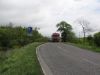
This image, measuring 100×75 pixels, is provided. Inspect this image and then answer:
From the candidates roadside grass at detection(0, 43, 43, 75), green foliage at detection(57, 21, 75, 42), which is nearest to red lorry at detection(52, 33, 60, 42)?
green foliage at detection(57, 21, 75, 42)

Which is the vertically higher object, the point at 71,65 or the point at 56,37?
the point at 56,37

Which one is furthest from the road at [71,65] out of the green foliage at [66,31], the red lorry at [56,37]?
the green foliage at [66,31]

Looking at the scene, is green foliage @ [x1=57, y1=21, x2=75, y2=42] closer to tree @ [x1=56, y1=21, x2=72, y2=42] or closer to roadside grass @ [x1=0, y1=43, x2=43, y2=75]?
tree @ [x1=56, y1=21, x2=72, y2=42]

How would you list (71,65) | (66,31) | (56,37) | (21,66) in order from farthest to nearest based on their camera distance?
(66,31), (56,37), (21,66), (71,65)

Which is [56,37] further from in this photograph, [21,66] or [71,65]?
[71,65]

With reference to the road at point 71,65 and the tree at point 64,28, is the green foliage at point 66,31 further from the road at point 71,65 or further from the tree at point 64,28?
the road at point 71,65

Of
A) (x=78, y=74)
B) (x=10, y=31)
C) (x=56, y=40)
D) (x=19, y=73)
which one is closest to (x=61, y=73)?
(x=78, y=74)

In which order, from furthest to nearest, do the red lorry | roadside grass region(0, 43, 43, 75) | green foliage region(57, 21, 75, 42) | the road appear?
green foliage region(57, 21, 75, 42) → the red lorry → roadside grass region(0, 43, 43, 75) → the road

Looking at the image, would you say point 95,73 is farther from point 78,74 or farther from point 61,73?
point 61,73

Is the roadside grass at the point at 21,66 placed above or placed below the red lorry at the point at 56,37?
below

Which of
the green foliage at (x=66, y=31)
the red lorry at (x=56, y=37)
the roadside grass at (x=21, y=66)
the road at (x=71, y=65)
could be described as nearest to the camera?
the road at (x=71, y=65)

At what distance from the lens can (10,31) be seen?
129 meters

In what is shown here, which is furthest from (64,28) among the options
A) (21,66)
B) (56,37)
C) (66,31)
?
(21,66)

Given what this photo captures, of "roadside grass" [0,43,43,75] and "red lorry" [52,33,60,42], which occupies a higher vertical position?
"red lorry" [52,33,60,42]
